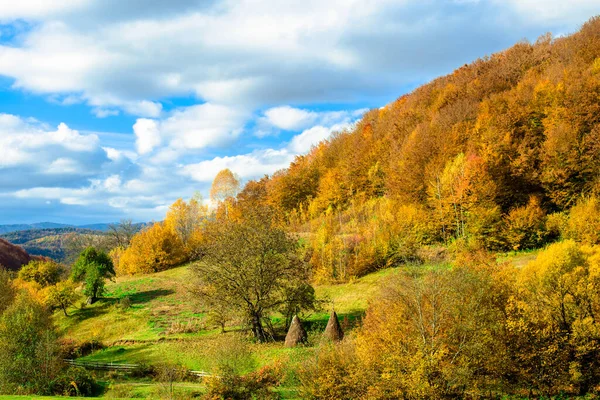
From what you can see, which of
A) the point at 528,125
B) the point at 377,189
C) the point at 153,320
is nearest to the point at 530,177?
the point at 528,125

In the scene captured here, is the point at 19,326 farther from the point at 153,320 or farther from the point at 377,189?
the point at 377,189

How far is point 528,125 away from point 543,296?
43055 millimetres

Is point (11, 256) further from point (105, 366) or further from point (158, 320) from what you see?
point (105, 366)

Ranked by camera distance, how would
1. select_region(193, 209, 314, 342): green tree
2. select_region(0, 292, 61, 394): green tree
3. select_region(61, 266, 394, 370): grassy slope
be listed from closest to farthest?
1. select_region(0, 292, 61, 394): green tree
2. select_region(193, 209, 314, 342): green tree
3. select_region(61, 266, 394, 370): grassy slope

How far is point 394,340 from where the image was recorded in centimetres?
2412

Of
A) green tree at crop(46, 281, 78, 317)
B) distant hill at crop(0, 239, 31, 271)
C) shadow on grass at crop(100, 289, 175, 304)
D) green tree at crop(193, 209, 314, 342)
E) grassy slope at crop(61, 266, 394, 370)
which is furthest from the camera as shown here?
distant hill at crop(0, 239, 31, 271)

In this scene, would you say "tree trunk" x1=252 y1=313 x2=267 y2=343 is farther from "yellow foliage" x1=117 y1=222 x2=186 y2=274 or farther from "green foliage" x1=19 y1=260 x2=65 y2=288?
"yellow foliage" x1=117 y1=222 x2=186 y2=274

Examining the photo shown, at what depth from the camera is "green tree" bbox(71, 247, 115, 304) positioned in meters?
54.7

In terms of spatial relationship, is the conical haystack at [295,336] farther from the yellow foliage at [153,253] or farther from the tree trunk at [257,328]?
the yellow foliage at [153,253]

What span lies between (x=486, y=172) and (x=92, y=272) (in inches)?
2179

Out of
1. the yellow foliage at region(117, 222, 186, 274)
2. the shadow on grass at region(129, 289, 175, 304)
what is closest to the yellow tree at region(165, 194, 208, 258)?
the yellow foliage at region(117, 222, 186, 274)

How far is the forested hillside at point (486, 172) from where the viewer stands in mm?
51656

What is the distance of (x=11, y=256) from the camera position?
138875 millimetres

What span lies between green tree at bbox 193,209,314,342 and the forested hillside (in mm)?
16633
